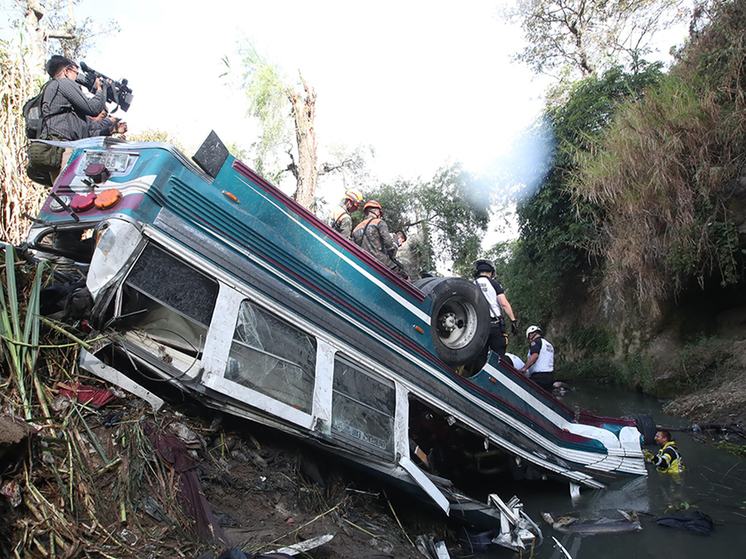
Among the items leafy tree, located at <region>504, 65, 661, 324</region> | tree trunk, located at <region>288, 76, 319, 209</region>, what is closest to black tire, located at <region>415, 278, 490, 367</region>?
leafy tree, located at <region>504, 65, 661, 324</region>

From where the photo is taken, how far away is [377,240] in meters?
5.24

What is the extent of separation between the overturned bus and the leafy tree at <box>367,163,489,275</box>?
13962 millimetres

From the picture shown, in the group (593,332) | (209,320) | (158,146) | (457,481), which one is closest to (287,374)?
(209,320)

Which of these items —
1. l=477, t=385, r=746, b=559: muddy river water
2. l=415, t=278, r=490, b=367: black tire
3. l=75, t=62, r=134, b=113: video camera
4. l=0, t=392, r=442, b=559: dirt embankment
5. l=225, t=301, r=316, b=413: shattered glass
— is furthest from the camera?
l=75, t=62, r=134, b=113: video camera

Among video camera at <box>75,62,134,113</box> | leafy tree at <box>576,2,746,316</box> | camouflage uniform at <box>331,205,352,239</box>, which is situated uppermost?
leafy tree at <box>576,2,746,316</box>

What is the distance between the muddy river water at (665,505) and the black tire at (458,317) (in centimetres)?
163

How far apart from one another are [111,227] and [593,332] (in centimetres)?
1279

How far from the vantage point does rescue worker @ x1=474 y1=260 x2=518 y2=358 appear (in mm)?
5012

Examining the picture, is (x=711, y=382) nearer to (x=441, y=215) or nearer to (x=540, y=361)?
(x=540, y=361)

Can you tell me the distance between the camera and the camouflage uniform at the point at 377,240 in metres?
5.18

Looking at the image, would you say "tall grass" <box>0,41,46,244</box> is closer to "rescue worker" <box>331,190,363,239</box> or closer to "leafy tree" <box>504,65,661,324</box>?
A: "rescue worker" <box>331,190,363,239</box>

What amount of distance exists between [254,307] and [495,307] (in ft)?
9.56

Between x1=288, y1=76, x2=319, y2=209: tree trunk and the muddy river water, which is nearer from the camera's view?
the muddy river water

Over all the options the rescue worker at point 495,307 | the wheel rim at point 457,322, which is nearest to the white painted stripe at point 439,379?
the wheel rim at point 457,322
